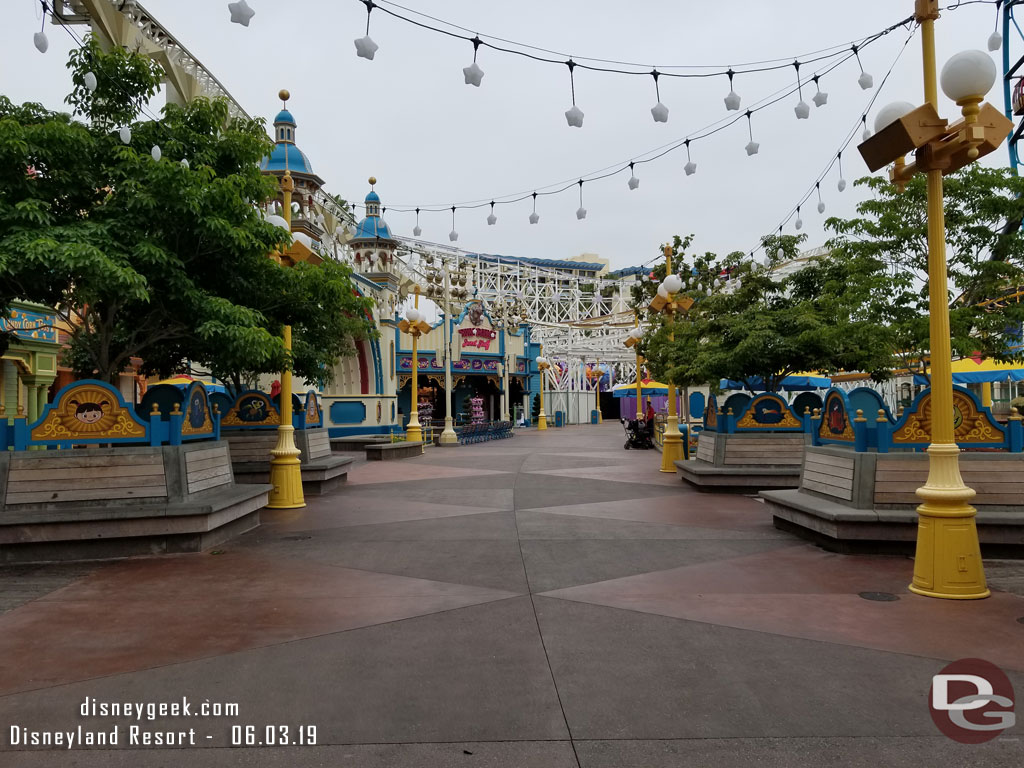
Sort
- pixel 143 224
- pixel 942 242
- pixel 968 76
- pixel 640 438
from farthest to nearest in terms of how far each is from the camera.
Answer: pixel 640 438, pixel 143 224, pixel 942 242, pixel 968 76

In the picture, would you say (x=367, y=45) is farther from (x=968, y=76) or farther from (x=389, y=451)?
(x=389, y=451)

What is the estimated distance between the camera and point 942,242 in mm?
6309

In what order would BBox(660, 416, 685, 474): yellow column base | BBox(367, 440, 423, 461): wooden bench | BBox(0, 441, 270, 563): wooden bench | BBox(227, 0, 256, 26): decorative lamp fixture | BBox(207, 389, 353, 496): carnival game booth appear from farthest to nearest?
1. BBox(367, 440, 423, 461): wooden bench
2. BBox(660, 416, 685, 474): yellow column base
3. BBox(207, 389, 353, 496): carnival game booth
4. BBox(0, 441, 270, 563): wooden bench
5. BBox(227, 0, 256, 26): decorative lamp fixture

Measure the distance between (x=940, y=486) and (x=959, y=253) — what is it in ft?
22.7

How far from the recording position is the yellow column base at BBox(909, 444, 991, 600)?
5.96m

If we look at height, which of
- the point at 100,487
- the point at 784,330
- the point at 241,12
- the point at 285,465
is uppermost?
the point at 241,12

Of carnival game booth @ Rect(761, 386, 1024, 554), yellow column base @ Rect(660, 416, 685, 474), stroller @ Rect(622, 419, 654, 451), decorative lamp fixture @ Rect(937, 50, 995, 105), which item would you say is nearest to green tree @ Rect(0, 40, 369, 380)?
carnival game booth @ Rect(761, 386, 1024, 554)

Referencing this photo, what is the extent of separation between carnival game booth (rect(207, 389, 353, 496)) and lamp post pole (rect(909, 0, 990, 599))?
33.1 feet

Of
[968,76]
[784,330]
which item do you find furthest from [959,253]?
[968,76]

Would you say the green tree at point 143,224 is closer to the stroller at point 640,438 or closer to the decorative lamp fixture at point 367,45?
the decorative lamp fixture at point 367,45

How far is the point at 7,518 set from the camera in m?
7.46

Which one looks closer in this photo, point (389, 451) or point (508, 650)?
point (508, 650)

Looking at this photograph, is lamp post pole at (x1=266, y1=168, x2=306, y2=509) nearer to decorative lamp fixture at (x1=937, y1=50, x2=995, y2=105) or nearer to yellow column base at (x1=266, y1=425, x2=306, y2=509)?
yellow column base at (x1=266, y1=425, x2=306, y2=509)

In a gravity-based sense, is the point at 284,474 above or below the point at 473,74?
below
